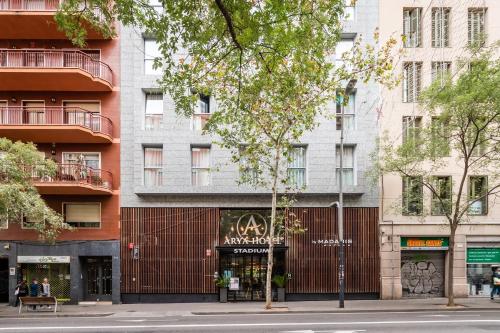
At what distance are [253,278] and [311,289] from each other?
10.1 feet

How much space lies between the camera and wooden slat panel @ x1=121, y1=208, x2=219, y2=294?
74.8 ft

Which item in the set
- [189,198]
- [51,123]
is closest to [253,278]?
[189,198]

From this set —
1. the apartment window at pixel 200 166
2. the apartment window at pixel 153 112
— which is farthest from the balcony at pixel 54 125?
the apartment window at pixel 200 166

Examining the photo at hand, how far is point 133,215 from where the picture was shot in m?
23.0

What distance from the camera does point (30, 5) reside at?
22953 mm

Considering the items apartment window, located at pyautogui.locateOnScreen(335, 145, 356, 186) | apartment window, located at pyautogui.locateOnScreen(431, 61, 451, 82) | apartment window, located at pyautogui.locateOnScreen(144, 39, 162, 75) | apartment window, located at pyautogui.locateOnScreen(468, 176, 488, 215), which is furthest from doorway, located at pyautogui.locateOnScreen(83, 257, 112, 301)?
apartment window, located at pyautogui.locateOnScreen(468, 176, 488, 215)

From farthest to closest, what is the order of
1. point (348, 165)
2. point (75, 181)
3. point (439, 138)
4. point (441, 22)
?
point (348, 165)
point (75, 181)
point (439, 138)
point (441, 22)

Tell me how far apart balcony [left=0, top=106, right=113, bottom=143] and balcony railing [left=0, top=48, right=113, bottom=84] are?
7.14 ft

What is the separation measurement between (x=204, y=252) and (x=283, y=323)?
26.8 feet

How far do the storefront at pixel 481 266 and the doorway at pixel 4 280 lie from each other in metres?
24.7

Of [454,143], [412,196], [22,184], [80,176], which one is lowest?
[412,196]

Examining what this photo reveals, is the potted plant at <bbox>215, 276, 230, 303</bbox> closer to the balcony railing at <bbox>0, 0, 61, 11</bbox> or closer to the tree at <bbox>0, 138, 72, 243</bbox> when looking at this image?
the tree at <bbox>0, 138, 72, 243</bbox>

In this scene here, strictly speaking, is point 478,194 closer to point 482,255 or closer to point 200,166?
point 482,255

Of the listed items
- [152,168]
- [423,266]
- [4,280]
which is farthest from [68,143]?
[423,266]
